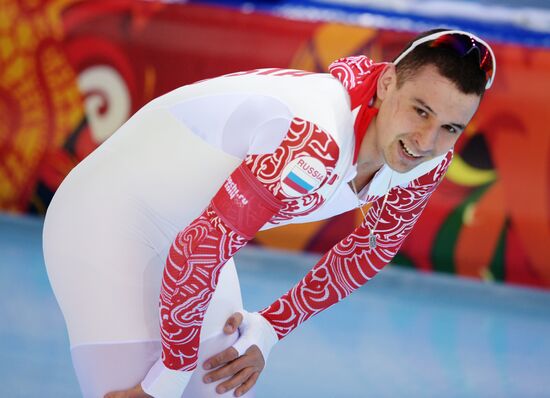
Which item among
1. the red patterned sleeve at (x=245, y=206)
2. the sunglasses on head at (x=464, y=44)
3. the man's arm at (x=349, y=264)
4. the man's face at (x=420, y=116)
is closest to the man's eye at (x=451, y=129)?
the man's face at (x=420, y=116)

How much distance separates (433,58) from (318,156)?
290 millimetres

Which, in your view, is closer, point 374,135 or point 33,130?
point 374,135

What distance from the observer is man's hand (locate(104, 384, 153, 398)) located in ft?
6.97

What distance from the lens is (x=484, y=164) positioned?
4.56 meters

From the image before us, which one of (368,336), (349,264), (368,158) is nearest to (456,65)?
(368,158)

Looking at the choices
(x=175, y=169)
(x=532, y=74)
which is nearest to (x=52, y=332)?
(x=175, y=169)

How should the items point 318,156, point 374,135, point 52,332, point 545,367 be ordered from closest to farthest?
point 318,156 < point 374,135 < point 52,332 < point 545,367

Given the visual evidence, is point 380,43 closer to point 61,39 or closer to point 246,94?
point 61,39

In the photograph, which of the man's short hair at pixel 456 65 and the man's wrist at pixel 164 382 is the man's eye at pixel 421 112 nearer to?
the man's short hair at pixel 456 65

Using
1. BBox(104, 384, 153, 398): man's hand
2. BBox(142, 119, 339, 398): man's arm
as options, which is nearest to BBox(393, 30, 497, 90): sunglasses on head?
BBox(142, 119, 339, 398): man's arm

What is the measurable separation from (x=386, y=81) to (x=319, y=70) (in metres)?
2.60

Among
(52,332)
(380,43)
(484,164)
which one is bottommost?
(52,332)

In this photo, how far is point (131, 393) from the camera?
6.99 feet

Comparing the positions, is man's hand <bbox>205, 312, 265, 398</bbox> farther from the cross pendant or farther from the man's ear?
the man's ear
